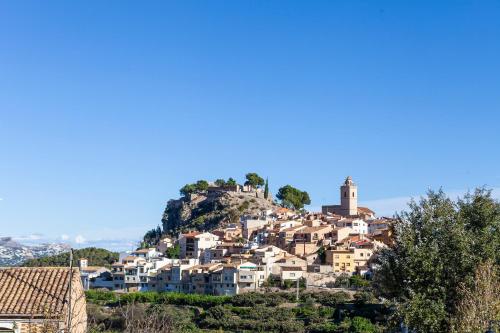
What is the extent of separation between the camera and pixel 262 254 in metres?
81.2

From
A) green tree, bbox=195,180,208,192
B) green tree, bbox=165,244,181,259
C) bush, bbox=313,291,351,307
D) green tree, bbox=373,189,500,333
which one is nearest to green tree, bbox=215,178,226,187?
green tree, bbox=195,180,208,192

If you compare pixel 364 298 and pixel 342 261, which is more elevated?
pixel 342 261

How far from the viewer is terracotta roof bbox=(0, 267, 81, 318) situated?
47.4ft

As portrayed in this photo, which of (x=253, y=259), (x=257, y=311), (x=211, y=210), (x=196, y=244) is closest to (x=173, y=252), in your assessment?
(x=196, y=244)

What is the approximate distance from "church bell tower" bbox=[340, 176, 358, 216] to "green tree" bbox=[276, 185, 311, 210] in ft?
32.3

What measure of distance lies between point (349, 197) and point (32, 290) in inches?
4171

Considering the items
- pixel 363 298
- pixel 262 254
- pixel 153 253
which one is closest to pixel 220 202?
pixel 153 253

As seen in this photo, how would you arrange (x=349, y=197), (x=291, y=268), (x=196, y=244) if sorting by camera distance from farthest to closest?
(x=349, y=197)
(x=196, y=244)
(x=291, y=268)

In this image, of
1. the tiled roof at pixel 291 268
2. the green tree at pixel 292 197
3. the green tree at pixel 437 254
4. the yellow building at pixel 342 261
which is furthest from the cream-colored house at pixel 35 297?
the green tree at pixel 292 197

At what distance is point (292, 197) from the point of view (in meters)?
127

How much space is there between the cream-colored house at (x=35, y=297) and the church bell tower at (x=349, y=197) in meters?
104

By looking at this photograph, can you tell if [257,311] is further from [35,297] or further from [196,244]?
[35,297]

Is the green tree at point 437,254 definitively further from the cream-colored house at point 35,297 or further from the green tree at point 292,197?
the green tree at point 292,197

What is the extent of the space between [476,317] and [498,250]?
522 cm
